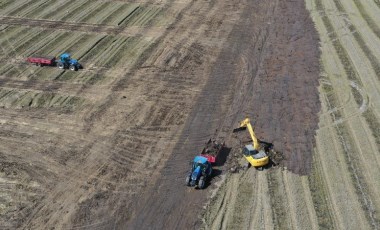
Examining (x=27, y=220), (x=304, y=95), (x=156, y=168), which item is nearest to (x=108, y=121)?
(x=156, y=168)

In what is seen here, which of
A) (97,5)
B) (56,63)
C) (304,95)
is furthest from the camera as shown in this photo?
(97,5)

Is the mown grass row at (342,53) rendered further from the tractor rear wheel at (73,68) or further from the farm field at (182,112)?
the tractor rear wheel at (73,68)

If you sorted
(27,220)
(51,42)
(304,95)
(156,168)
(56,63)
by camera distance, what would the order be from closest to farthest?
(27,220) < (156,168) < (304,95) < (56,63) < (51,42)

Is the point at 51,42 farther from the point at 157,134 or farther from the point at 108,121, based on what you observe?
the point at 157,134

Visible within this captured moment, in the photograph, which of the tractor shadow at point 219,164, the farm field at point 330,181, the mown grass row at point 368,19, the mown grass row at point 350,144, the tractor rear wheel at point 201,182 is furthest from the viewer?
the mown grass row at point 368,19

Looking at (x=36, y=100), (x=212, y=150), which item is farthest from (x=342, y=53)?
(x=36, y=100)

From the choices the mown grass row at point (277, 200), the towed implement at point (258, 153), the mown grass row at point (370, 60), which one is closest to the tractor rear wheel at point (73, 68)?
the towed implement at point (258, 153)
